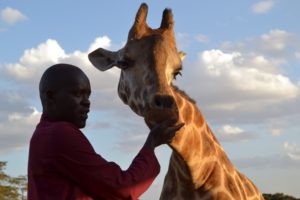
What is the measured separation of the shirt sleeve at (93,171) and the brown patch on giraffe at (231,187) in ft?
8.91

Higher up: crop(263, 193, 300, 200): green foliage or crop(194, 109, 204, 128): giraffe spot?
crop(263, 193, 300, 200): green foliage

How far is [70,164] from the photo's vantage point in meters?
2.65

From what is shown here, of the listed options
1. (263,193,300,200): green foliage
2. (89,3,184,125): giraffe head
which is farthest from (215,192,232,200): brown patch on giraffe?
(263,193,300,200): green foliage

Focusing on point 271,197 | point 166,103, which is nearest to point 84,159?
point 166,103

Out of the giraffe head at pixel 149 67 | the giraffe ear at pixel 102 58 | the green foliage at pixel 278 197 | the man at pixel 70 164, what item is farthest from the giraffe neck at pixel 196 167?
the green foliage at pixel 278 197

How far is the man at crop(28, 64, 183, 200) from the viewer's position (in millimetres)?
2658

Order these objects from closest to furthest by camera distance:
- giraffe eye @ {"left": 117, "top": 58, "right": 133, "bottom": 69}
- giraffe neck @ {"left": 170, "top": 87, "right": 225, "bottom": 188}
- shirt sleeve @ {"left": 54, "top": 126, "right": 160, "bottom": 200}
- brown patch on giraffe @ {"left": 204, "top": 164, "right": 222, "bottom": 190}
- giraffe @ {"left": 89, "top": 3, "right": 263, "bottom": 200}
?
shirt sleeve @ {"left": 54, "top": 126, "right": 160, "bottom": 200} < giraffe @ {"left": 89, "top": 3, "right": 263, "bottom": 200} < giraffe neck @ {"left": 170, "top": 87, "right": 225, "bottom": 188} < brown patch on giraffe @ {"left": 204, "top": 164, "right": 222, "bottom": 190} < giraffe eye @ {"left": 117, "top": 58, "right": 133, "bottom": 69}

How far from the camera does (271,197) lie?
18859 millimetres

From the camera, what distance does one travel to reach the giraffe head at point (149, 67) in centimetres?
462

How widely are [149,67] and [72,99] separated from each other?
2202 mm

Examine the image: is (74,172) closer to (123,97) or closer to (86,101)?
(86,101)

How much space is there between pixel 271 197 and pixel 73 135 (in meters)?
17.1

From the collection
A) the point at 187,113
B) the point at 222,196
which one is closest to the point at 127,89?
the point at 187,113

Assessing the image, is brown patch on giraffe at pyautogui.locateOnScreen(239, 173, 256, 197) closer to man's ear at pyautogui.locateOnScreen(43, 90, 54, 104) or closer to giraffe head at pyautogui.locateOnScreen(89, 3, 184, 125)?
giraffe head at pyautogui.locateOnScreen(89, 3, 184, 125)
